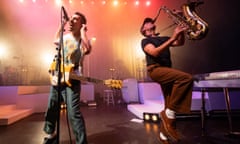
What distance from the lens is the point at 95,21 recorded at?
7098 mm

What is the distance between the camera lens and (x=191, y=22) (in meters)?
1.28

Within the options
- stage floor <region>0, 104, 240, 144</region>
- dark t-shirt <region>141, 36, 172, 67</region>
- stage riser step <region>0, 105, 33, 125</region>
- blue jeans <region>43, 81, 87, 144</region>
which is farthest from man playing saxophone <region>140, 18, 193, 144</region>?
stage riser step <region>0, 105, 33, 125</region>

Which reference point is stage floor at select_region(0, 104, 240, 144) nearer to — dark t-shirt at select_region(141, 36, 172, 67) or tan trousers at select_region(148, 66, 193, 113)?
tan trousers at select_region(148, 66, 193, 113)

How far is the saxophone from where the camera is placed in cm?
121

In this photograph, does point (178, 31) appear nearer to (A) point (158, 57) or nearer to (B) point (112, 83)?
(A) point (158, 57)

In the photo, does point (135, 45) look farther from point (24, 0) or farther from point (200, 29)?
point (200, 29)

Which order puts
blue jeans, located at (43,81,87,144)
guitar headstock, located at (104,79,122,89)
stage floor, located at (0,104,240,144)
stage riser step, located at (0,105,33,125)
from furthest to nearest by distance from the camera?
stage riser step, located at (0,105,33,125), guitar headstock, located at (104,79,122,89), stage floor, located at (0,104,240,144), blue jeans, located at (43,81,87,144)

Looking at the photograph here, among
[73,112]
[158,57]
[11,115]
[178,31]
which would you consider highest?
[178,31]

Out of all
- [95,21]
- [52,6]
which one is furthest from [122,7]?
[52,6]

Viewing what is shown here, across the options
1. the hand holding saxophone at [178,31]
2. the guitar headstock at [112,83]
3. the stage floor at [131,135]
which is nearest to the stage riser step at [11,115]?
the stage floor at [131,135]

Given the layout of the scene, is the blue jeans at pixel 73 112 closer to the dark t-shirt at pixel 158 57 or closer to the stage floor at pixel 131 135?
the stage floor at pixel 131 135

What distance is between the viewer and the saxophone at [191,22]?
121 cm

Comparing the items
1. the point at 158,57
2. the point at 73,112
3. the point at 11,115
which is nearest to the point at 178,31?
the point at 158,57

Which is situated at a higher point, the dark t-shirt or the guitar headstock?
the dark t-shirt
